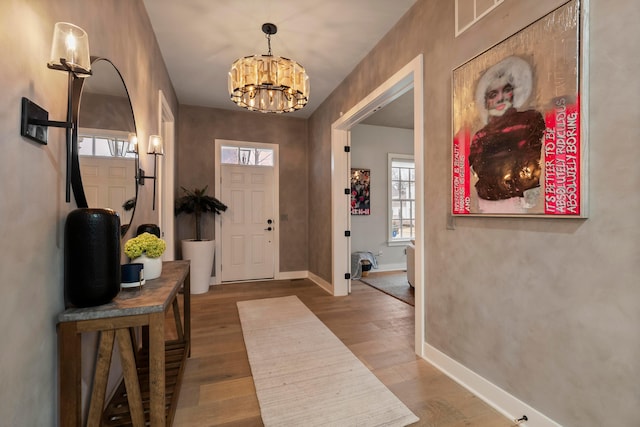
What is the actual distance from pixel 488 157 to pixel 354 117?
6.80 feet

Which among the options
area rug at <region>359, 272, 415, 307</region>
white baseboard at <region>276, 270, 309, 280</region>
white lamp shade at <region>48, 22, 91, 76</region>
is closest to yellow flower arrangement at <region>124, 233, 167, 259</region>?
white lamp shade at <region>48, 22, 91, 76</region>

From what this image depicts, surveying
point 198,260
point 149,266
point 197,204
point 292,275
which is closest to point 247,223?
point 197,204

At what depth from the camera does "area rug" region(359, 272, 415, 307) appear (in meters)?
4.01

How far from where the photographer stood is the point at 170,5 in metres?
2.39

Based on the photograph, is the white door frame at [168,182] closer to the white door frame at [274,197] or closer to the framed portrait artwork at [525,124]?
the white door frame at [274,197]

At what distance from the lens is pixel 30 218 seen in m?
0.98

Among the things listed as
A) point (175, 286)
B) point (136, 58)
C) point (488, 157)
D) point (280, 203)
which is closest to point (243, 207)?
point (280, 203)

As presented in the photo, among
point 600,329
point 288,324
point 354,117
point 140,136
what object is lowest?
point 288,324

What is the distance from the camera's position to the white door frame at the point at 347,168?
2324mm

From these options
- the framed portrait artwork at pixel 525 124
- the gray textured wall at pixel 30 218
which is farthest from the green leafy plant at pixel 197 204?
the framed portrait artwork at pixel 525 124

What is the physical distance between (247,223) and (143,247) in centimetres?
332

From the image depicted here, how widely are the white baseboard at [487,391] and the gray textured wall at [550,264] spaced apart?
44 mm

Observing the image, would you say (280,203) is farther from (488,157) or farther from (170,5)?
(488,157)

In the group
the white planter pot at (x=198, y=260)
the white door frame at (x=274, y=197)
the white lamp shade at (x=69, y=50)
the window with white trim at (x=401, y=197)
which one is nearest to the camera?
the white lamp shade at (x=69, y=50)
